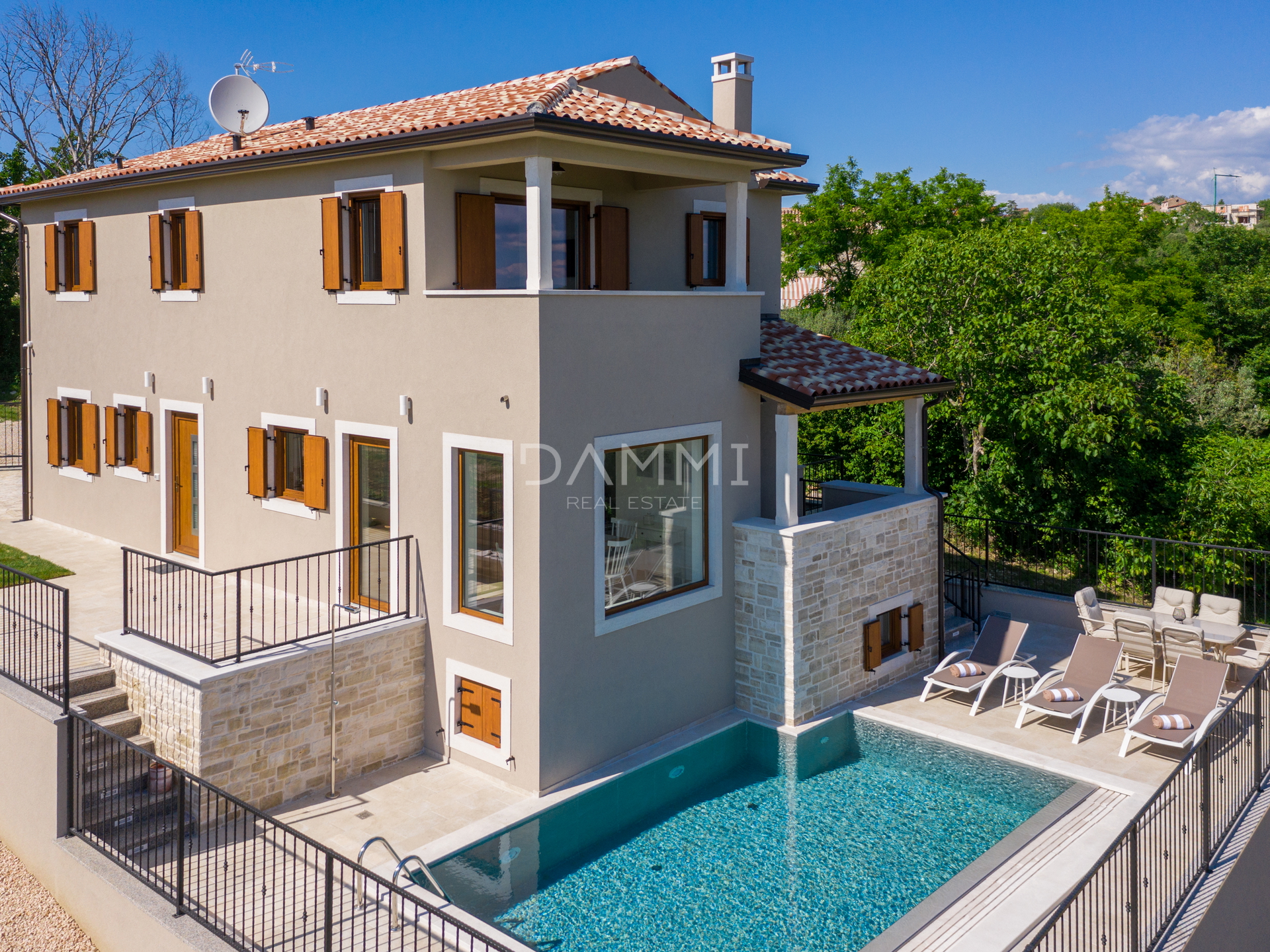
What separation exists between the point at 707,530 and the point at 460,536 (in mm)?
3547

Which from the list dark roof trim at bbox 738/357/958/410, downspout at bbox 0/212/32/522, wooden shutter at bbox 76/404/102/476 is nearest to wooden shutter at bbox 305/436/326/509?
dark roof trim at bbox 738/357/958/410

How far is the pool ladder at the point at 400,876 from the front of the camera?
8445 mm

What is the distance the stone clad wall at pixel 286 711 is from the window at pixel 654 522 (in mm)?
2804

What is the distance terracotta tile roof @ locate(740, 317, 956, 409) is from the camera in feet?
45.2

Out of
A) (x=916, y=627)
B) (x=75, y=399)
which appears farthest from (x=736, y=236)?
(x=75, y=399)

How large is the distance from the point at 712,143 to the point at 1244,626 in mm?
11949

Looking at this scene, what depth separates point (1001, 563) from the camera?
2103cm

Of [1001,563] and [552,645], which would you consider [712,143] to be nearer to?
[552,645]

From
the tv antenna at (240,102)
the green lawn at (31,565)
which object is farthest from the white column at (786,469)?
the green lawn at (31,565)

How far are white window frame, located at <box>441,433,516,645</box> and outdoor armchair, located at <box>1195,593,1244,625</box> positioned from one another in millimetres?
11937

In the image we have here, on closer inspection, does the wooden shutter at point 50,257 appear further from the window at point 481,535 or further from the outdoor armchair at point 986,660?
the outdoor armchair at point 986,660

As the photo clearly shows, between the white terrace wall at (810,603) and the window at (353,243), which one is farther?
the white terrace wall at (810,603)

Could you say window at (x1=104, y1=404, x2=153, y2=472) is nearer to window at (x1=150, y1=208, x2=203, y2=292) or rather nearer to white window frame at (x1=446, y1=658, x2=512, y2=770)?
window at (x1=150, y1=208, x2=203, y2=292)

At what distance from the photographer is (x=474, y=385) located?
11.7 metres
